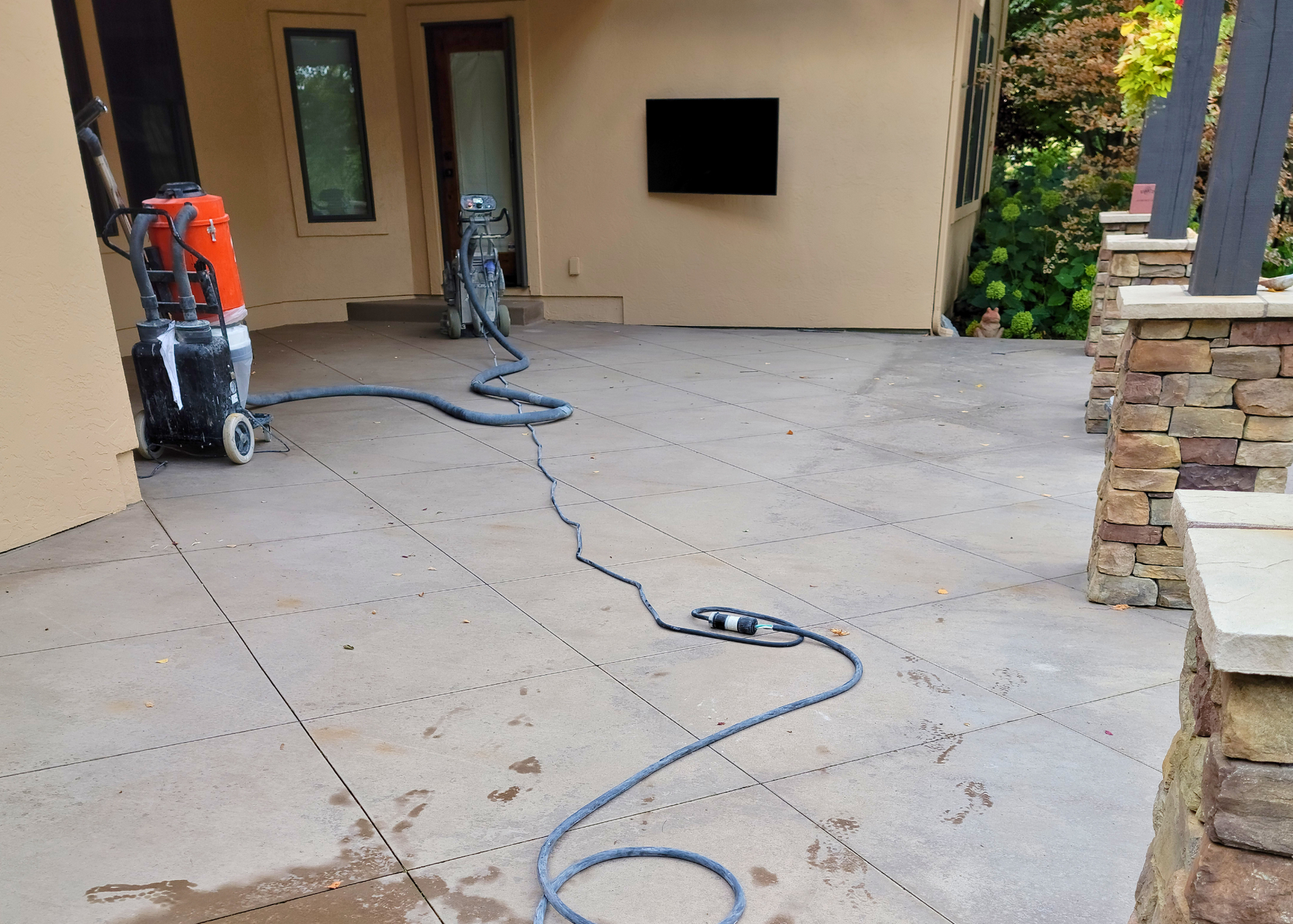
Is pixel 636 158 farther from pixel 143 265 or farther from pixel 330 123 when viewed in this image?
pixel 143 265

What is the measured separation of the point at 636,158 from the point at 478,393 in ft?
11.7

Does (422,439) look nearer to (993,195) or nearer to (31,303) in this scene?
(31,303)

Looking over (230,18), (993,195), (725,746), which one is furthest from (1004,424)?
(230,18)

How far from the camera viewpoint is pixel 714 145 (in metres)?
8.98

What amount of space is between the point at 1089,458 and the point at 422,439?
3641mm

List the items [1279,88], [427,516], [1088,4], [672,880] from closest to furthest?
[672,880] < [1279,88] < [427,516] < [1088,4]

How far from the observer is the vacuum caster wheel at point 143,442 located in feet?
17.2

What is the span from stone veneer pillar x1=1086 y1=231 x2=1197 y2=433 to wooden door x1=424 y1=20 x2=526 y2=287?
18.7ft

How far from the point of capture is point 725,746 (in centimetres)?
271

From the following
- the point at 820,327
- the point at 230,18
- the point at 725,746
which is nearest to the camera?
the point at 725,746

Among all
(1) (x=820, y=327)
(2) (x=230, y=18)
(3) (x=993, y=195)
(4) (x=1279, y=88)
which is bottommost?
(1) (x=820, y=327)

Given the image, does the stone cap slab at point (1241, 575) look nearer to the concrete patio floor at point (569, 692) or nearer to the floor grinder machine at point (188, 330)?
the concrete patio floor at point (569, 692)

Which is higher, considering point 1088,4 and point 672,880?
point 1088,4

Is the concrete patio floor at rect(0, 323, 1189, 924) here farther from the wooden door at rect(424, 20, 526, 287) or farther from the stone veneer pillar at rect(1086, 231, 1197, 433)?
the wooden door at rect(424, 20, 526, 287)
